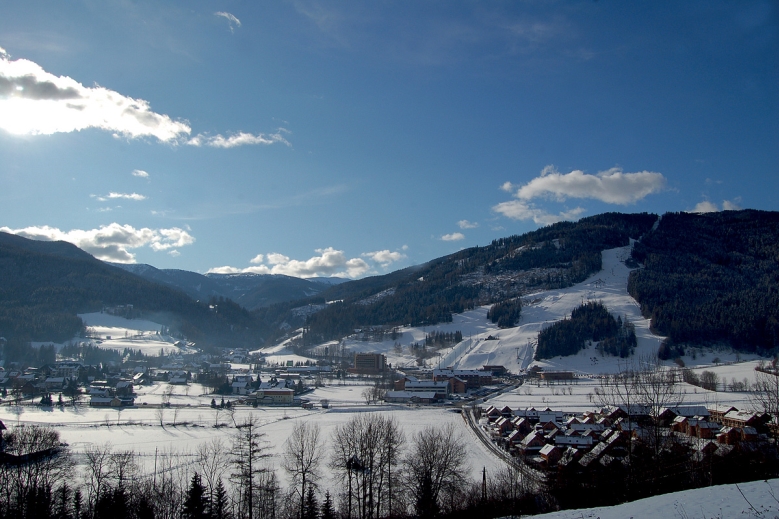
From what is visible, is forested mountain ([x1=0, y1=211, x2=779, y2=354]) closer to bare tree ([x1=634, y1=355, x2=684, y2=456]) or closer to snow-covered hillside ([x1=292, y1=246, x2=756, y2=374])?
snow-covered hillside ([x1=292, y1=246, x2=756, y2=374])

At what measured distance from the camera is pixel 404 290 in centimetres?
18125

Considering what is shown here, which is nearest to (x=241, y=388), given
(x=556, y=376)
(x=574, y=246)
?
(x=556, y=376)

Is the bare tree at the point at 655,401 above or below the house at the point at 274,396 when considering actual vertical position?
above

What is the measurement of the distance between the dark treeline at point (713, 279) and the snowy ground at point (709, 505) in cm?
8667

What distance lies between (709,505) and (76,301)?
166327mm

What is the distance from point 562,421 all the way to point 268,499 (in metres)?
26.8

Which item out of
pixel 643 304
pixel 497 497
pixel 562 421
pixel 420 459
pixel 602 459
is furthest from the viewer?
pixel 643 304

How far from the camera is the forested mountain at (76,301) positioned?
128000 mm

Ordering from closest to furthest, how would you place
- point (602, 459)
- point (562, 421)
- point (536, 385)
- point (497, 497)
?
point (497, 497) < point (602, 459) < point (562, 421) < point (536, 385)

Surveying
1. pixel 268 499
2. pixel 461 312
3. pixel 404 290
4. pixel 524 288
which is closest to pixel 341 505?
pixel 268 499

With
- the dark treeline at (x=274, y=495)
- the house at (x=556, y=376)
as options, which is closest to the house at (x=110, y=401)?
the dark treeline at (x=274, y=495)

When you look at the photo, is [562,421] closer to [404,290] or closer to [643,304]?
[643,304]

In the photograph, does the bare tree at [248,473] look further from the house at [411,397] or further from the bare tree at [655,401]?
the house at [411,397]

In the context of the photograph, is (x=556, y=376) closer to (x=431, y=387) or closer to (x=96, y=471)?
(x=431, y=387)
